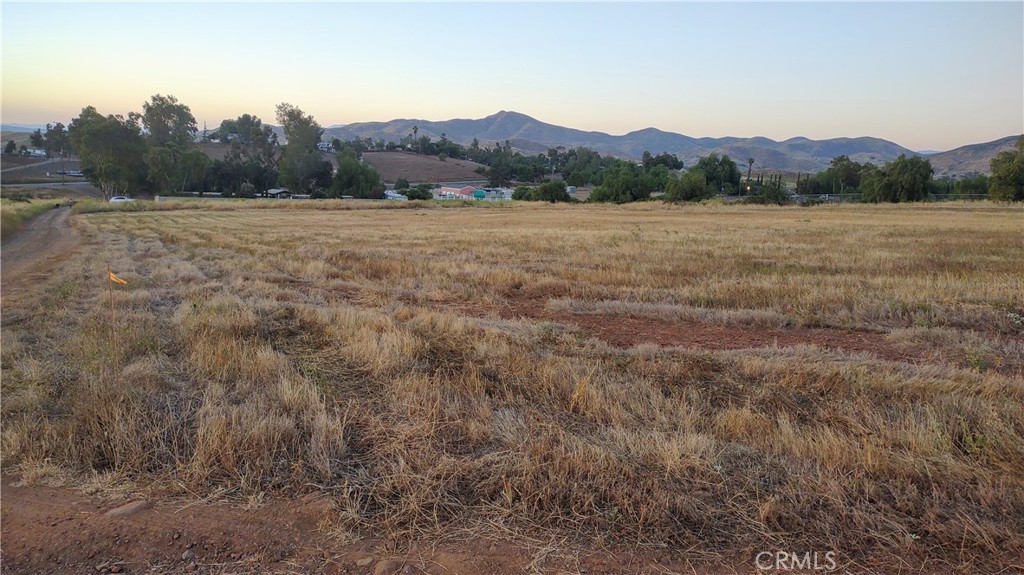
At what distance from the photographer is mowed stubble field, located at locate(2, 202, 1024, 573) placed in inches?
139

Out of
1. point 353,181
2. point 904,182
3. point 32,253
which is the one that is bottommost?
point 32,253

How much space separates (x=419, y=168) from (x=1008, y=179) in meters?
143

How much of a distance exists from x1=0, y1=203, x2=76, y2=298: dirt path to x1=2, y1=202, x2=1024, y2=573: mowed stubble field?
4.53 metres

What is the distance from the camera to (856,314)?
32.5 ft

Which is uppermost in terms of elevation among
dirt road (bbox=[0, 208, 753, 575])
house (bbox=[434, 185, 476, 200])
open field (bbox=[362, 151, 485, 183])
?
open field (bbox=[362, 151, 485, 183])

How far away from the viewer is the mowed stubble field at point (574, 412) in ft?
11.6

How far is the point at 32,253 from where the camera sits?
2241cm

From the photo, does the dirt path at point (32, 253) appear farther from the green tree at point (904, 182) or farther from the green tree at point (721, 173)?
the green tree at point (721, 173)

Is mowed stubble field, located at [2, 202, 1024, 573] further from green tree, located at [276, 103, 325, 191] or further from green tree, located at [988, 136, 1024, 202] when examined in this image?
green tree, located at [276, 103, 325, 191]

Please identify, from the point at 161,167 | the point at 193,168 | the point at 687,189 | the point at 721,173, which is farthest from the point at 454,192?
the point at 721,173

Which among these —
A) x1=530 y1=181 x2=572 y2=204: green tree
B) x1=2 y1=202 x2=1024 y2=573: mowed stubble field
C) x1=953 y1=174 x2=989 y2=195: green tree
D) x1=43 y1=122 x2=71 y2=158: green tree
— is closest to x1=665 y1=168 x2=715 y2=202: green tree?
x1=530 y1=181 x2=572 y2=204: green tree

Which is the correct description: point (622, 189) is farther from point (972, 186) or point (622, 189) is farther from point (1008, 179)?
point (972, 186)

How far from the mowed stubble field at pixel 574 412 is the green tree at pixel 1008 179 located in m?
78.5

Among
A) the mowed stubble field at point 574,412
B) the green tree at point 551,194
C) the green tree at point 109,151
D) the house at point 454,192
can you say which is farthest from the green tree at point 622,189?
the mowed stubble field at point 574,412
